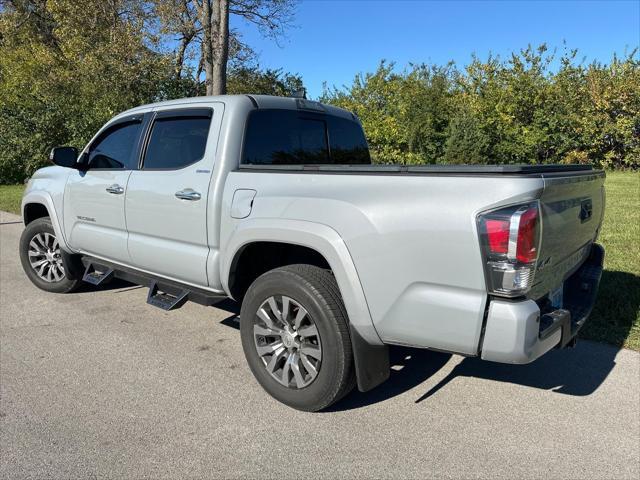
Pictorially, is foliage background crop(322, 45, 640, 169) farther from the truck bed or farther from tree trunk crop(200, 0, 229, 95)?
the truck bed

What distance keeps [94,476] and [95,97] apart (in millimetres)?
16547

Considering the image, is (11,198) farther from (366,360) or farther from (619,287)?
(619,287)

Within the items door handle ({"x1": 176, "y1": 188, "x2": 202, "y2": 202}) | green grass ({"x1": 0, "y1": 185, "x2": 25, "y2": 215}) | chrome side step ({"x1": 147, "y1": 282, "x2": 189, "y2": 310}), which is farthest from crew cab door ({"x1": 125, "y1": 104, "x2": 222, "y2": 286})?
green grass ({"x1": 0, "y1": 185, "x2": 25, "y2": 215})

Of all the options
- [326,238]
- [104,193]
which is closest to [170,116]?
[104,193]

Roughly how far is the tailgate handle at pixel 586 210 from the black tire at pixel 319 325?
4.96ft

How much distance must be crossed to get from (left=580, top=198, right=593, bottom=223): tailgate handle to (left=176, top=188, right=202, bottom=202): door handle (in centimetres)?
244

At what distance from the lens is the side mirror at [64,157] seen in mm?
4688

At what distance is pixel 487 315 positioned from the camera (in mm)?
2404

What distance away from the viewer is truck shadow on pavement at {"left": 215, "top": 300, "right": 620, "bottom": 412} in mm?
3387

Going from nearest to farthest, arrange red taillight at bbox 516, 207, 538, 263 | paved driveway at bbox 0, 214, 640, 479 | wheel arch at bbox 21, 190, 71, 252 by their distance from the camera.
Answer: red taillight at bbox 516, 207, 538, 263
paved driveway at bbox 0, 214, 640, 479
wheel arch at bbox 21, 190, 71, 252

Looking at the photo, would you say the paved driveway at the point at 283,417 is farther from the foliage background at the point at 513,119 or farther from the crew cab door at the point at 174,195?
the foliage background at the point at 513,119

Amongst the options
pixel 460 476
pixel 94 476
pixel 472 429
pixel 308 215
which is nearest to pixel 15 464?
pixel 94 476

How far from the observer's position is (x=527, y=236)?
2305 millimetres

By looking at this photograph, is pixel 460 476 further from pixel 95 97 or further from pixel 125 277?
pixel 95 97
